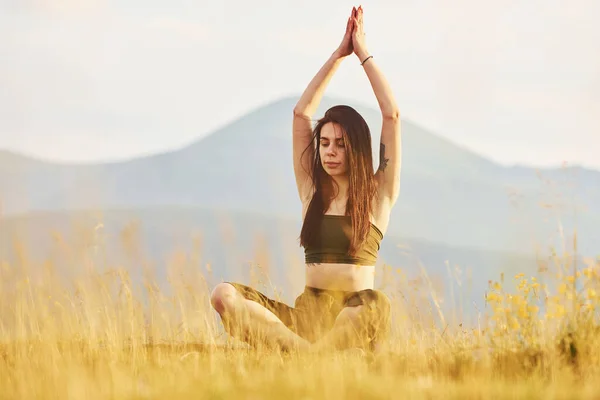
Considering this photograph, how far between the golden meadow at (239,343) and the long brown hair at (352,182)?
1.57 feet

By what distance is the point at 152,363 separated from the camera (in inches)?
201

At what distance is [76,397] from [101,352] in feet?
5.59

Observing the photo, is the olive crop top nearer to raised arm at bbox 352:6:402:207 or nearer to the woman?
the woman

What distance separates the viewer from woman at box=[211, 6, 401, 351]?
5.43 metres

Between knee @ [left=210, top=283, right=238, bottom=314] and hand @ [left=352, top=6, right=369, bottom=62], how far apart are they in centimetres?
182

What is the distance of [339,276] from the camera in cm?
549

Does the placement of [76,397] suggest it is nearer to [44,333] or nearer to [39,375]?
[39,375]

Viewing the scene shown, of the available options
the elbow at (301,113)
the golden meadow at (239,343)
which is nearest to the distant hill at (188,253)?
the golden meadow at (239,343)

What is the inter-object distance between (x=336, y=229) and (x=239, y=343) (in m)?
1.09

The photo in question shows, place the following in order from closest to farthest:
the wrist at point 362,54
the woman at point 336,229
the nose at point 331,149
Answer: the woman at point 336,229 → the nose at point 331,149 → the wrist at point 362,54

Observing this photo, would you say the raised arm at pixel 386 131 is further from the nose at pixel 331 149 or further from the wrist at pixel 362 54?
the nose at pixel 331 149

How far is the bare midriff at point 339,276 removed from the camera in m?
5.48

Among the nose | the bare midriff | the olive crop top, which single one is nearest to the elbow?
the nose

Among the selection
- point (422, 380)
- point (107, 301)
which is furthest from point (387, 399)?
point (107, 301)
